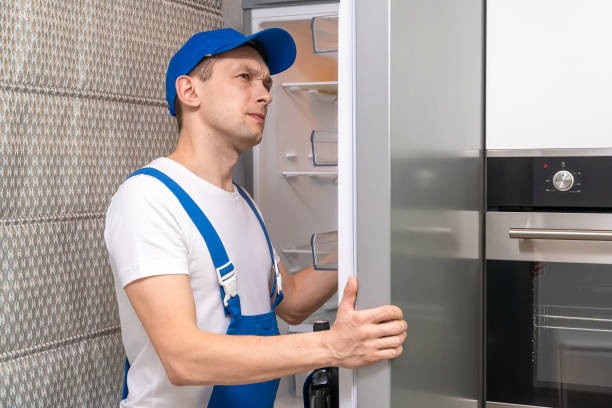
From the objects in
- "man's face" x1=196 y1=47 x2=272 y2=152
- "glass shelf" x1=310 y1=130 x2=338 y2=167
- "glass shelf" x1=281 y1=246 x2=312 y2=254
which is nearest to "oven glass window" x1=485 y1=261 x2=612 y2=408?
"glass shelf" x1=310 y1=130 x2=338 y2=167

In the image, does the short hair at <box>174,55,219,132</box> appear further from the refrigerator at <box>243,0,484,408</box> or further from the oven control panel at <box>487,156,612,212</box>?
the oven control panel at <box>487,156,612,212</box>

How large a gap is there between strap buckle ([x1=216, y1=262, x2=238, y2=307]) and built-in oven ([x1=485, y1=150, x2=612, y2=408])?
0.59 m

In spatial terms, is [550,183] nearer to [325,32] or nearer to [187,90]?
[325,32]

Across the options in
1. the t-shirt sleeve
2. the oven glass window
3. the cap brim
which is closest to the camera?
the t-shirt sleeve

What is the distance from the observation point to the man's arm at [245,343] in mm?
806

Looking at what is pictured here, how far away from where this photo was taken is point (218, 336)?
40.5 inches

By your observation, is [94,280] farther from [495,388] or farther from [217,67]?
[495,388]

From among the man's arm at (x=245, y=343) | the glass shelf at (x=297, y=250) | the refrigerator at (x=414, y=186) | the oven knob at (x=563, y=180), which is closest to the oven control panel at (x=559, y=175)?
the oven knob at (x=563, y=180)

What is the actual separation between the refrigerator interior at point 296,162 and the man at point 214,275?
44cm

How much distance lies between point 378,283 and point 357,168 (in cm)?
15

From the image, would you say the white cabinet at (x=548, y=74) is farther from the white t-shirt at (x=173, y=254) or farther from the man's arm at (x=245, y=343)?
the man's arm at (x=245, y=343)

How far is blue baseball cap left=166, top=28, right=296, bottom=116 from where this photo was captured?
1432 mm

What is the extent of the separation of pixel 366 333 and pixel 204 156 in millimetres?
782

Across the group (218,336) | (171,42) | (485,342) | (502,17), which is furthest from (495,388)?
(171,42)
